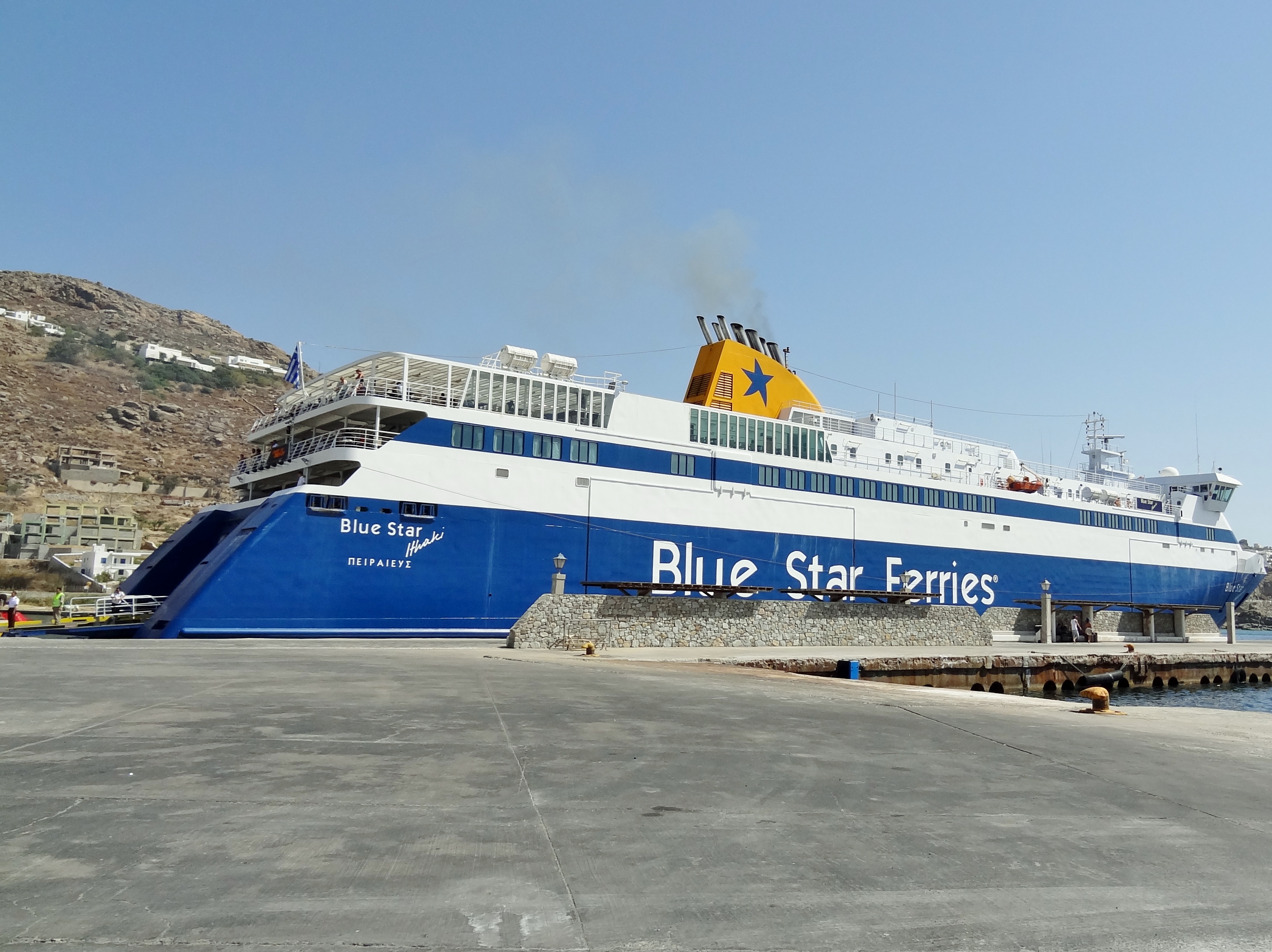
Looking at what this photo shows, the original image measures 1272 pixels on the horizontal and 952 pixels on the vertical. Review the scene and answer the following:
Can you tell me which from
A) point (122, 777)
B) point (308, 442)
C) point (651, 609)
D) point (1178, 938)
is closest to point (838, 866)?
point (1178, 938)

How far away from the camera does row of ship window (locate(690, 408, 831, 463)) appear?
35.6 meters

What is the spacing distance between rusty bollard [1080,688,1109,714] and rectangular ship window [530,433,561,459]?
20.0m

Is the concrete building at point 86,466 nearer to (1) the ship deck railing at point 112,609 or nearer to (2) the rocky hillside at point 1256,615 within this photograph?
(1) the ship deck railing at point 112,609

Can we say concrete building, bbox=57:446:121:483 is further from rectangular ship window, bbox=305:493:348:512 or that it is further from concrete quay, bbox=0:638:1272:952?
concrete quay, bbox=0:638:1272:952

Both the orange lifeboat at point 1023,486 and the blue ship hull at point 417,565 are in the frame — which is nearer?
the blue ship hull at point 417,565

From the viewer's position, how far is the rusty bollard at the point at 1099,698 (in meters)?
14.8

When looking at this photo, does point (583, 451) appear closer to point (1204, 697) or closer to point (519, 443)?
point (519, 443)

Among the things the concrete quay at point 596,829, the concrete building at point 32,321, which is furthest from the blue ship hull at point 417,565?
the concrete building at point 32,321

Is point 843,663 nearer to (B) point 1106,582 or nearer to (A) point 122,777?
(A) point 122,777

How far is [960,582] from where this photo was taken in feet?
140

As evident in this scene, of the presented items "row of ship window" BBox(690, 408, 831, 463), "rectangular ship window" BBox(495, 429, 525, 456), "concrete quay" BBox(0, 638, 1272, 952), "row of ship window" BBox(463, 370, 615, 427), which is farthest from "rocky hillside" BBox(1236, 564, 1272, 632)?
"concrete quay" BBox(0, 638, 1272, 952)

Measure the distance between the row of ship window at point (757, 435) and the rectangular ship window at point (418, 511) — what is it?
11691mm

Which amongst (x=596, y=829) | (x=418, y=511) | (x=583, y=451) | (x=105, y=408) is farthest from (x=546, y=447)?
(x=105, y=408)

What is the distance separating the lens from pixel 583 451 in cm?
3186
